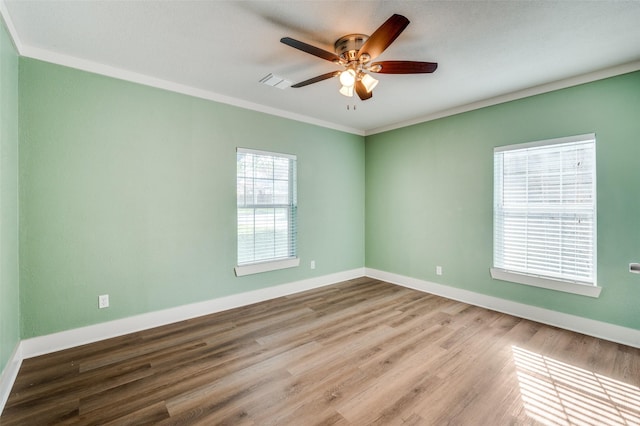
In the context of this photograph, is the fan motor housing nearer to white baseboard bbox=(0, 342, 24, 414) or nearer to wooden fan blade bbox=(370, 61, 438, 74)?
wooden fan blade bbox=(370, 61, 438, 74)

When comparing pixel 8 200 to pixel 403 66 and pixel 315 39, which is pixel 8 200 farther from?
pixel 403 66

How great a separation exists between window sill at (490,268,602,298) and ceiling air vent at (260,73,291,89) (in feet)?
11.1

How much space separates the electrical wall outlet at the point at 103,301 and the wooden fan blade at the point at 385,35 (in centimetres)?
321

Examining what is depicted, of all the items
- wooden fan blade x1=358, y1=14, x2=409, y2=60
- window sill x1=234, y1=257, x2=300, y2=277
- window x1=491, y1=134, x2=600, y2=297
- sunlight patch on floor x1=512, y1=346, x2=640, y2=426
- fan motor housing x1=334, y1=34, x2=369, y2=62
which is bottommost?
sunlight patch on floor x1=512, y1=346, x2=640, y2=426

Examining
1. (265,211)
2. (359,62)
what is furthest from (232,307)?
(359,62)

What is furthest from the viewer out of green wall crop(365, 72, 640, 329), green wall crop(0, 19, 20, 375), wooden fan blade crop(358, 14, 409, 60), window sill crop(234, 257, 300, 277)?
window sill crop(234, 257, 300, 277)

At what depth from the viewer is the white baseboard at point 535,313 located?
270cm

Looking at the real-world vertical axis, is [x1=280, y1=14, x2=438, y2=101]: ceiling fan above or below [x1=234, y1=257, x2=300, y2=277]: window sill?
above

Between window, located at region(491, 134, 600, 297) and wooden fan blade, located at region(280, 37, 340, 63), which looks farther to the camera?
window, located at region(491, 134, 600, 297)

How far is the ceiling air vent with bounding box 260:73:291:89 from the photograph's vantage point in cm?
292

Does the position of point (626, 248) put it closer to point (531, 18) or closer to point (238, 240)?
point (531, 18)

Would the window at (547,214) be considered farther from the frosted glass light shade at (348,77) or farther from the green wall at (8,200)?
the green wall at (8,200)

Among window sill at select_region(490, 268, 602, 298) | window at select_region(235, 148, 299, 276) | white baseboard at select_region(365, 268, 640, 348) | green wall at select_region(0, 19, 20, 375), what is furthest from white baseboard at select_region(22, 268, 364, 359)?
window sill at select_region(490, 268, 602, 298)

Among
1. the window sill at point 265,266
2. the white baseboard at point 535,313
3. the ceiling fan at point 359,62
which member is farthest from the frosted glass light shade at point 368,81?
the white baseboard at point 535,313
